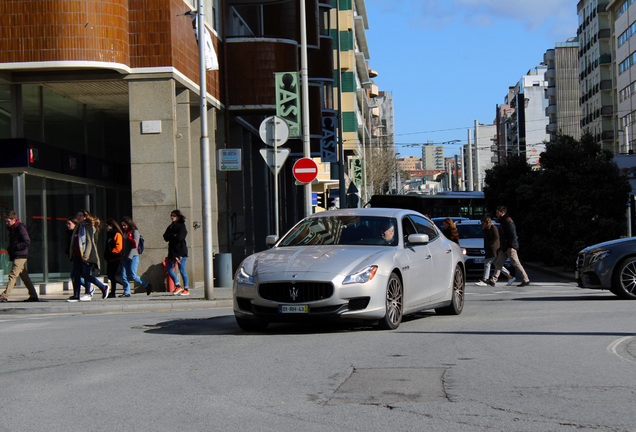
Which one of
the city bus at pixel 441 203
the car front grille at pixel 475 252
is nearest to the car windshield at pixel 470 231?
the car front grille at pixel 475 252

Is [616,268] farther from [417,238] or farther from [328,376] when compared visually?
[328,376]

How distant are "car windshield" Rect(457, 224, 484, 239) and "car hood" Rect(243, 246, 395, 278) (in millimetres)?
16370

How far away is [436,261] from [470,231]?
15376mm

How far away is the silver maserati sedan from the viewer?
35.4 ft

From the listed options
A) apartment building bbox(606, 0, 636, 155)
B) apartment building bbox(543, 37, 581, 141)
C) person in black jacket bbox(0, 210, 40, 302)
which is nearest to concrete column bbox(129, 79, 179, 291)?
person in black jacket bbox(0, 210, 40, 302)

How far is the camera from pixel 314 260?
36.3ft

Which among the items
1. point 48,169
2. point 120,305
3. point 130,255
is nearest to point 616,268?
point 120,305

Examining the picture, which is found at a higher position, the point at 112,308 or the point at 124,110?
the point at 124,110

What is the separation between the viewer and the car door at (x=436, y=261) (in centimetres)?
1275

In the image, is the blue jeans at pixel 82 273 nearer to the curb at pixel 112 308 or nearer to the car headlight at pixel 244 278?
the curb at pixel 112 308

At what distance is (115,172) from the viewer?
28.2 meters

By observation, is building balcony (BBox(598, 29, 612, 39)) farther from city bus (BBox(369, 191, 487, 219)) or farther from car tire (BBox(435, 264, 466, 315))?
car tire (BBox(435, 264, 466, 315))

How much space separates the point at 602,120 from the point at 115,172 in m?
77.8

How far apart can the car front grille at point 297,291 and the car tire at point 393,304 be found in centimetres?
85
